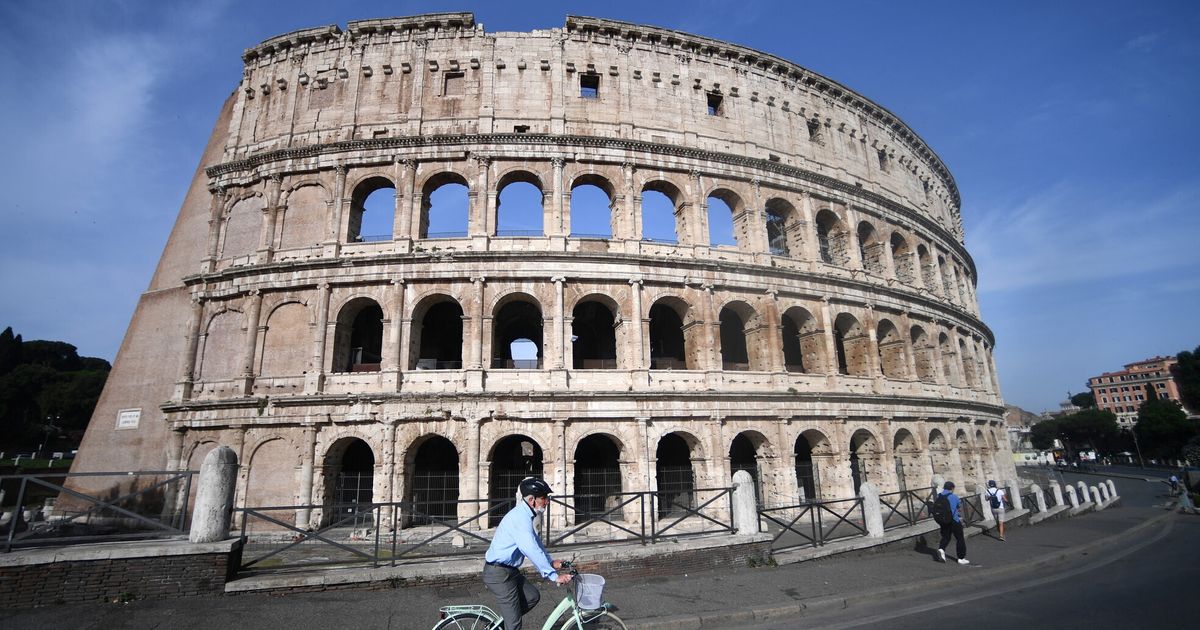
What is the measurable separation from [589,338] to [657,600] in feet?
47.1

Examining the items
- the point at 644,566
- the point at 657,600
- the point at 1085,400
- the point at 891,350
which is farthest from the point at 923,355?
the point at 1085,400

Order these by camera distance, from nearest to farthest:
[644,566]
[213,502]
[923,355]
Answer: [213,502] < [644,566] < [923,355]

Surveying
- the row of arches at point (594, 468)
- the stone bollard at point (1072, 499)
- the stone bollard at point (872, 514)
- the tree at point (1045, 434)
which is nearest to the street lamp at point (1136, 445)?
the tree at point (1045, 434)

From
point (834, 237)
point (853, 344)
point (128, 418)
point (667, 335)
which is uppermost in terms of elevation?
point (834, 237)

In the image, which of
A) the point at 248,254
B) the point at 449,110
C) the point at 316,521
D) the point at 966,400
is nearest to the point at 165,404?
the point at 248,254

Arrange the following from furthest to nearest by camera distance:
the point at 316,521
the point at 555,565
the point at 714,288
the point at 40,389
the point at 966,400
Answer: the point at 40,389, the point at 966,400, the point at 714,288, the point at 316,521, the point at 555,565

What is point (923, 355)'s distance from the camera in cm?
2356

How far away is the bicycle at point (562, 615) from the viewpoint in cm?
479

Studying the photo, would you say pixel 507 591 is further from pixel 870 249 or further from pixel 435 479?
pixel 870 249

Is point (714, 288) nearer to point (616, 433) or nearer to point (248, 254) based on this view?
point (616, 433)

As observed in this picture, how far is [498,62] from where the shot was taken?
19.6m

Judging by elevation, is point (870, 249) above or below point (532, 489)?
above

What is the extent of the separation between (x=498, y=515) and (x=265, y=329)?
9.95 metres

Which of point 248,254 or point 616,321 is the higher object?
point 248,254
